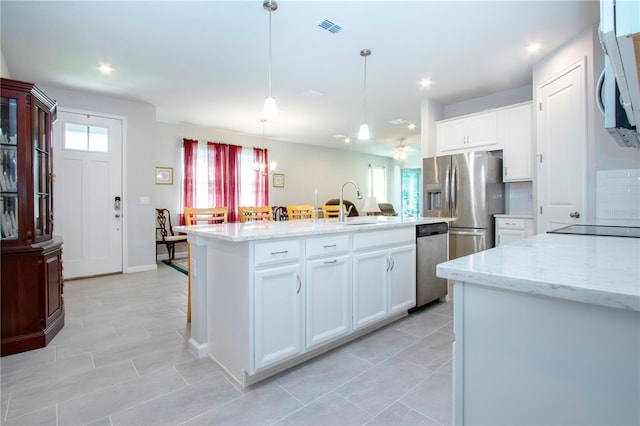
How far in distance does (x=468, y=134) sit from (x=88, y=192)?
5564 millimetres

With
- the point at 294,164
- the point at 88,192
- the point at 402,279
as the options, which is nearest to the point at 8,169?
the point at 88,192

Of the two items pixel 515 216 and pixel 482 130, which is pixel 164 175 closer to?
pixel 482 130

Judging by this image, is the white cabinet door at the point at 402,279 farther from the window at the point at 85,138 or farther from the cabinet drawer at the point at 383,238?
the window at the point at 85,138

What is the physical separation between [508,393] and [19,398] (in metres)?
2.39

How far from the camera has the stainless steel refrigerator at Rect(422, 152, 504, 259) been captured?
13.4ft

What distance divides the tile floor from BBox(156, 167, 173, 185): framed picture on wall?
3947 mm

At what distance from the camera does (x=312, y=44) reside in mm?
3145

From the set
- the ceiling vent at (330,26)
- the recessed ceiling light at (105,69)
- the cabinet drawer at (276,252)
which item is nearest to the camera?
the cabinet drawer at (276,252)

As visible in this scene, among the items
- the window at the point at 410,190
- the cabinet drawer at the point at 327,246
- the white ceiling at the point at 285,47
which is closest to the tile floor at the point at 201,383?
the cabinet drawer at the point at 327,246

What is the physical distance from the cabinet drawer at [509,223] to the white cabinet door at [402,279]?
195 cm

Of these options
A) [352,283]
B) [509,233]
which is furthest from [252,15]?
[509,233]

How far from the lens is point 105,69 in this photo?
3.64m

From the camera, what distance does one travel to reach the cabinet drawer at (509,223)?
3.91 metres

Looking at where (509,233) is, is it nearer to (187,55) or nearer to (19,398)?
(187,55)
